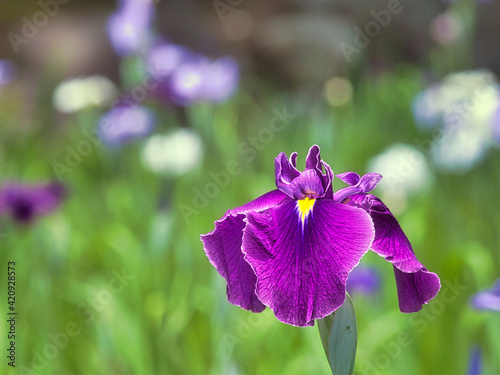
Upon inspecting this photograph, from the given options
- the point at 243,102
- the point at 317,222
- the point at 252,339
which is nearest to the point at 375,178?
the point at 317,222

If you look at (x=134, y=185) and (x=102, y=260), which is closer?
(x=102, y=260)

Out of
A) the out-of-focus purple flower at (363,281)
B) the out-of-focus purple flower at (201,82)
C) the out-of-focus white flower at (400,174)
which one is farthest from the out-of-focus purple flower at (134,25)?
the out-of-focus purple flower at (363,281)

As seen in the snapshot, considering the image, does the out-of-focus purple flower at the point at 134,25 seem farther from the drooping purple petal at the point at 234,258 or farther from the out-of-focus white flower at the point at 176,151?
the drooping purple petal at the point at 234,258

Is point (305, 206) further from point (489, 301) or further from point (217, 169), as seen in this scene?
point (217, 169)

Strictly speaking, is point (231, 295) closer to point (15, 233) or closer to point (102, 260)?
point (15, 233)

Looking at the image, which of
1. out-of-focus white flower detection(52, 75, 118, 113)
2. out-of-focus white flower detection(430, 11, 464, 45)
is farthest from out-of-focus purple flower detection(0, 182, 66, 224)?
out-of-focus white flower detection(430, 11, 464, 45)

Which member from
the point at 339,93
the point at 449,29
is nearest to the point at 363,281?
the point at 339,93

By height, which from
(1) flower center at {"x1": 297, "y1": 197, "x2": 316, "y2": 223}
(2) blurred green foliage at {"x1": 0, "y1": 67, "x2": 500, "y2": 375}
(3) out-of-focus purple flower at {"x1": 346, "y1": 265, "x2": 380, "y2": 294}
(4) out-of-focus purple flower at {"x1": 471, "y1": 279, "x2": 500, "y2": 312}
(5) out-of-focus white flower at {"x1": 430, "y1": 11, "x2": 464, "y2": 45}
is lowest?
(2) blurred green foliage at {"x1": 0, "y1": 67, "x2": 500, "y2": 375}

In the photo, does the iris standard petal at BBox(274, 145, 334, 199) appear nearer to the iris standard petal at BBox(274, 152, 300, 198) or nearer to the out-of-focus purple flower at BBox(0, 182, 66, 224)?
the iris standard petal at BBox(274, 152, 300, 198)
